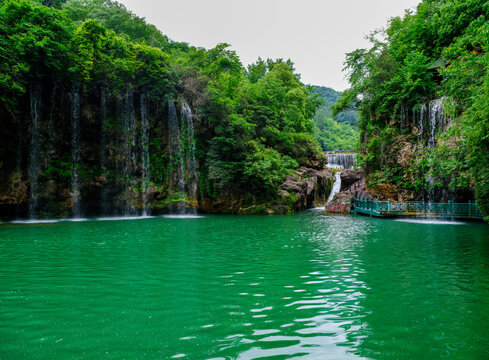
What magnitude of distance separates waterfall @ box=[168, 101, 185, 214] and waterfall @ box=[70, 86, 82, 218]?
24.1 feet

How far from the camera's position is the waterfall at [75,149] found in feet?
77.0

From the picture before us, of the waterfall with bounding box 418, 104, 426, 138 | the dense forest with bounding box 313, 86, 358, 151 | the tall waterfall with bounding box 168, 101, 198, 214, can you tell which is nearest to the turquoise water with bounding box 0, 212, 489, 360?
the waterfall with bounding box 418, 104, 426, 138

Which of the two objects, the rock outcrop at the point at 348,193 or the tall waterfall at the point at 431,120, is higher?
the tall waterfall at the point at 431,120

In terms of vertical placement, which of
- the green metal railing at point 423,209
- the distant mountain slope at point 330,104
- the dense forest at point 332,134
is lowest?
the green metal railing at point 423,209

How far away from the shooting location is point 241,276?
6.44 metres

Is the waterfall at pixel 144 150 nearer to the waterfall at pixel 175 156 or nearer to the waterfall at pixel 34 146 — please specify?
the waterfall at pixel 175 156

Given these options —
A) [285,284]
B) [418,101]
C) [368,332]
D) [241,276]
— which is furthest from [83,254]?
[418,101]

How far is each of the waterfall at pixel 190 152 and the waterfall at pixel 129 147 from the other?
4555 millimetres

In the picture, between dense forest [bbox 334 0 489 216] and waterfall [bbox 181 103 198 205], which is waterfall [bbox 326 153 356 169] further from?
waterfall [bbox 181 103 198 205]

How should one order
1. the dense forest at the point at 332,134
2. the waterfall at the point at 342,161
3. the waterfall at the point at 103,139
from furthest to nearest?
1. the dense forest at the point at 332,134
2. the waterfall at the point at 342,161
3. the waterfall at the point at 103,139

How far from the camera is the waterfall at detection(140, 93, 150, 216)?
2581 cm

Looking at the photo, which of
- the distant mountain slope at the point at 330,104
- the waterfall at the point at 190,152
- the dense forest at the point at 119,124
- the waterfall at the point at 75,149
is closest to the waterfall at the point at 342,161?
the dense forest at the point at 119,124

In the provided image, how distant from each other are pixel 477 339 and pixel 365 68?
98.4ft

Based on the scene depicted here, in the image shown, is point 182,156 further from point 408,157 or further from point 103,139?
point 408,157
